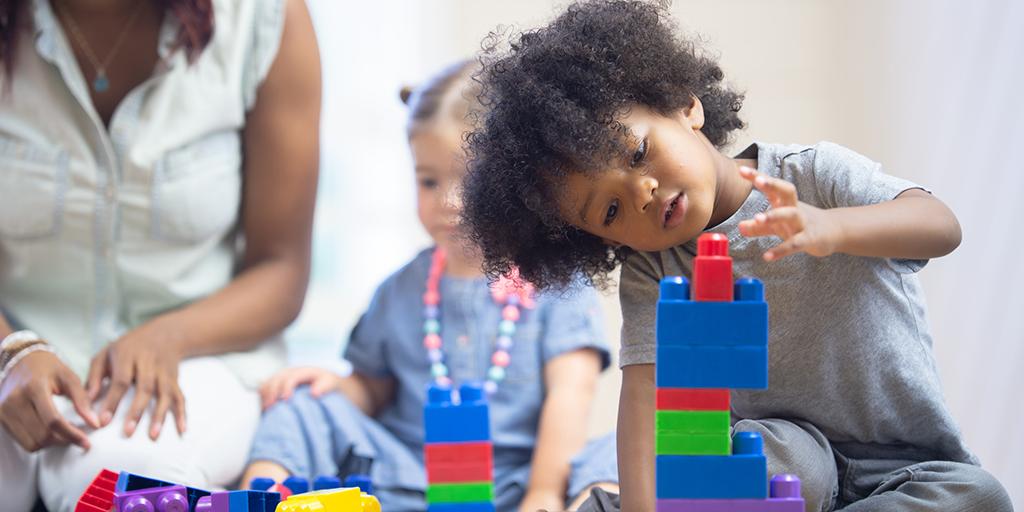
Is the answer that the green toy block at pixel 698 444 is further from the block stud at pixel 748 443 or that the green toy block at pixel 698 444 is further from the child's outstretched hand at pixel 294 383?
the child's outstretched hand at pixel 294 383

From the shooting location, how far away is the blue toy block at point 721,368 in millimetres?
837

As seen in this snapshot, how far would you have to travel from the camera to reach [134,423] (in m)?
1.34

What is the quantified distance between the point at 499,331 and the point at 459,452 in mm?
425

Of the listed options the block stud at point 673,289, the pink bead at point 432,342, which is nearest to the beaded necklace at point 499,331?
the pink bead at point 432,342

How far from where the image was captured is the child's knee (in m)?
1.02

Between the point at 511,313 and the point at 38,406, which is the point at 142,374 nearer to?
the point at 38,406

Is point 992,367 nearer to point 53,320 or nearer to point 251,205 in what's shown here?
point 251,205

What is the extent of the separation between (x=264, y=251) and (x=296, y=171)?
0.40 ft

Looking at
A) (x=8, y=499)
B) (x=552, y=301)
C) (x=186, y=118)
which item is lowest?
(x=8, y=499)

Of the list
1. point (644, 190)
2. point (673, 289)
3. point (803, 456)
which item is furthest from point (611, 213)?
point (803, 456)

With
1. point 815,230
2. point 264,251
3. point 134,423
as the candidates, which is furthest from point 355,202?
point 815,230

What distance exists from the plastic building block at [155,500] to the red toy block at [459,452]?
0.97ft

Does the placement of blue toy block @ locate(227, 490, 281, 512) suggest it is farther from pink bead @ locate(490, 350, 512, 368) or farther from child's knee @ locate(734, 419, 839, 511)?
pink bead @ locate(490, 350, 512, 368)

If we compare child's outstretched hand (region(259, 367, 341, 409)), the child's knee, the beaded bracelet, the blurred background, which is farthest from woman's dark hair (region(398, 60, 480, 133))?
the child's knee
